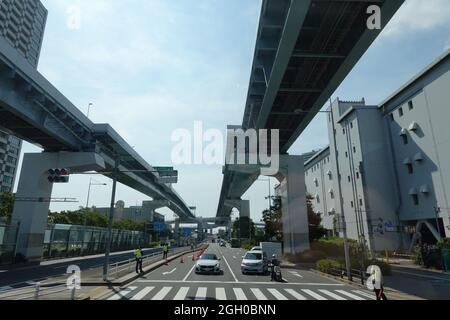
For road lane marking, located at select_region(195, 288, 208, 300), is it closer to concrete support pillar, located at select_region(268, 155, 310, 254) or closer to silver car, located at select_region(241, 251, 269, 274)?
silver car, located at select_region(241, 251, 269, 274)

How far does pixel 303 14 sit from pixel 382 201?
40.6 m

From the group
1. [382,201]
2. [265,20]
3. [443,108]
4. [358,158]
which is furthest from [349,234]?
[265,20]

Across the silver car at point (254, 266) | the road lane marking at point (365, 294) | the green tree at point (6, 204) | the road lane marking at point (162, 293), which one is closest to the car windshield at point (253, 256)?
the silver car at point (254, 266)

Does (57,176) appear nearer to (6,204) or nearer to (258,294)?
(258,294)

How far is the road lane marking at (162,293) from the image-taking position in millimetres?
12227

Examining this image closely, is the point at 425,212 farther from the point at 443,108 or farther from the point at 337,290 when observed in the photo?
the point at 337,290

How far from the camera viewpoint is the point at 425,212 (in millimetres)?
39062

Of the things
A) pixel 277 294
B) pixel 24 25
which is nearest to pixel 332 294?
pixel 277 294

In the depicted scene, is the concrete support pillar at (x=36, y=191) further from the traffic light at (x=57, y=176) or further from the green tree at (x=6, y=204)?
the green tree at (x=6, y=204)

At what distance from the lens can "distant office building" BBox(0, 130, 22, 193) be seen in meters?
79.2

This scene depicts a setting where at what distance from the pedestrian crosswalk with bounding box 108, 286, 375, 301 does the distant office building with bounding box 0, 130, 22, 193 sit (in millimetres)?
83413

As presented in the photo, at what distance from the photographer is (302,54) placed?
17359mm

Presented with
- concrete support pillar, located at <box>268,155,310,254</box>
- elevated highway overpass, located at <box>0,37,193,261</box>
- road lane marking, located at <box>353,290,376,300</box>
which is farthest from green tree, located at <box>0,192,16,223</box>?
road lane marking, located at <box>353,290,376,300</box>

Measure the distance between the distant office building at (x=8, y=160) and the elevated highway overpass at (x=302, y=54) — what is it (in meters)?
76.8
